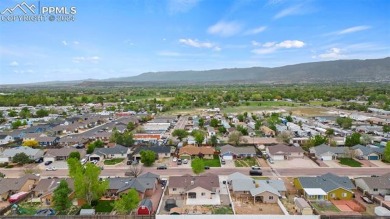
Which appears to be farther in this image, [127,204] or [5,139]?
[5,139]

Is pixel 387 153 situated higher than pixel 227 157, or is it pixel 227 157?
pixel 387 153

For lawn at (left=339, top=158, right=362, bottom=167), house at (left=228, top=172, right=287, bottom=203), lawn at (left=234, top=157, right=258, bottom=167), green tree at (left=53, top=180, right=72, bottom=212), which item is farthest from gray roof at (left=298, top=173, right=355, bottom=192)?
green tree at (left=53, top=180, right=72, bottom=212)

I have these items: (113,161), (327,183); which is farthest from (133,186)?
(327,183)

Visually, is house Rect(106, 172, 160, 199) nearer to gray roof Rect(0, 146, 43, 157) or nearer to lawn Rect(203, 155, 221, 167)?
lawn Rect(203, 155, 221, 167)

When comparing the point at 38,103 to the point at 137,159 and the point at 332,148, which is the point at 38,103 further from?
the point at 332,148

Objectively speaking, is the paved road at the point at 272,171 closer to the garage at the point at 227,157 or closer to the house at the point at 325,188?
the garage at the point at 227,157

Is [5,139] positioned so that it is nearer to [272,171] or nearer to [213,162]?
[213,162]

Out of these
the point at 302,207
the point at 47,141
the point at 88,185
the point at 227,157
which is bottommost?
the point at 227,157

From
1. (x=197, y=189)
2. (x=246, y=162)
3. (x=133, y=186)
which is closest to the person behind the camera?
(x=197, y=189)
